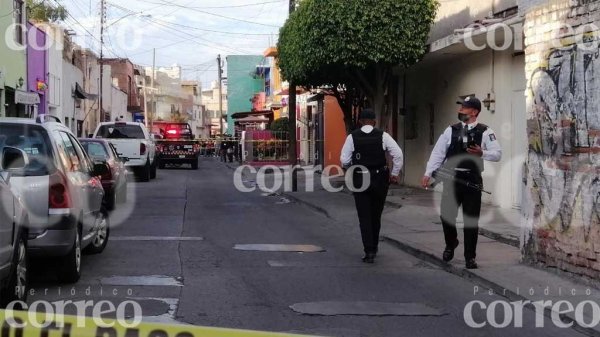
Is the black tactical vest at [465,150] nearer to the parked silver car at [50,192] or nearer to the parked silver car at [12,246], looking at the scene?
the parked silver car at [50,192]

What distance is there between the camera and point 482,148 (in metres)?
8.20

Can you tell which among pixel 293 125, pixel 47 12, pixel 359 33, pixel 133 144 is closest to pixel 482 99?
pixel 359 33

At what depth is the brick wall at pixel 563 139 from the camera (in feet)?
23.8

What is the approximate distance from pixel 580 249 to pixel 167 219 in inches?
323

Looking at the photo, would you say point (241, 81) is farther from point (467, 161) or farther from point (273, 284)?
point (273, 284)

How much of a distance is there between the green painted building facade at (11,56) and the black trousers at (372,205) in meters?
17.7

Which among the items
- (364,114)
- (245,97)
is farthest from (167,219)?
(245,97)

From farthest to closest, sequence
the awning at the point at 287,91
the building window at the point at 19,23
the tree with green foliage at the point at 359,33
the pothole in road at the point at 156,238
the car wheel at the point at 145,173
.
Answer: the awning at the point at 287,91
the building window at the point at 19,23
the car wheel at the point at 145,173
the tree with green foliage at the point at 359,33
the pothole in road at the point at 156,238

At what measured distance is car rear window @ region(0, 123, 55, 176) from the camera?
22.9ft

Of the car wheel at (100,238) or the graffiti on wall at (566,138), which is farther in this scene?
the car wheel at (100,238)

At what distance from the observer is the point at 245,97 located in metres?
73.1

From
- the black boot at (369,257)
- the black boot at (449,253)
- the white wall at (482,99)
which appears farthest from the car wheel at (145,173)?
the black boot at (449,253)

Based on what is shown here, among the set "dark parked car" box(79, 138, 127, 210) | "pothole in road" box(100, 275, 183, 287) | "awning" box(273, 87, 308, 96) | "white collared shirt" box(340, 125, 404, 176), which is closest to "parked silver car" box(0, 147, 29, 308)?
"pothole in road" box(100, 275, 183, 287)

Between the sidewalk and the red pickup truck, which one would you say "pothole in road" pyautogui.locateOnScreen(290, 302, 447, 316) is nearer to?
the sidewalk
